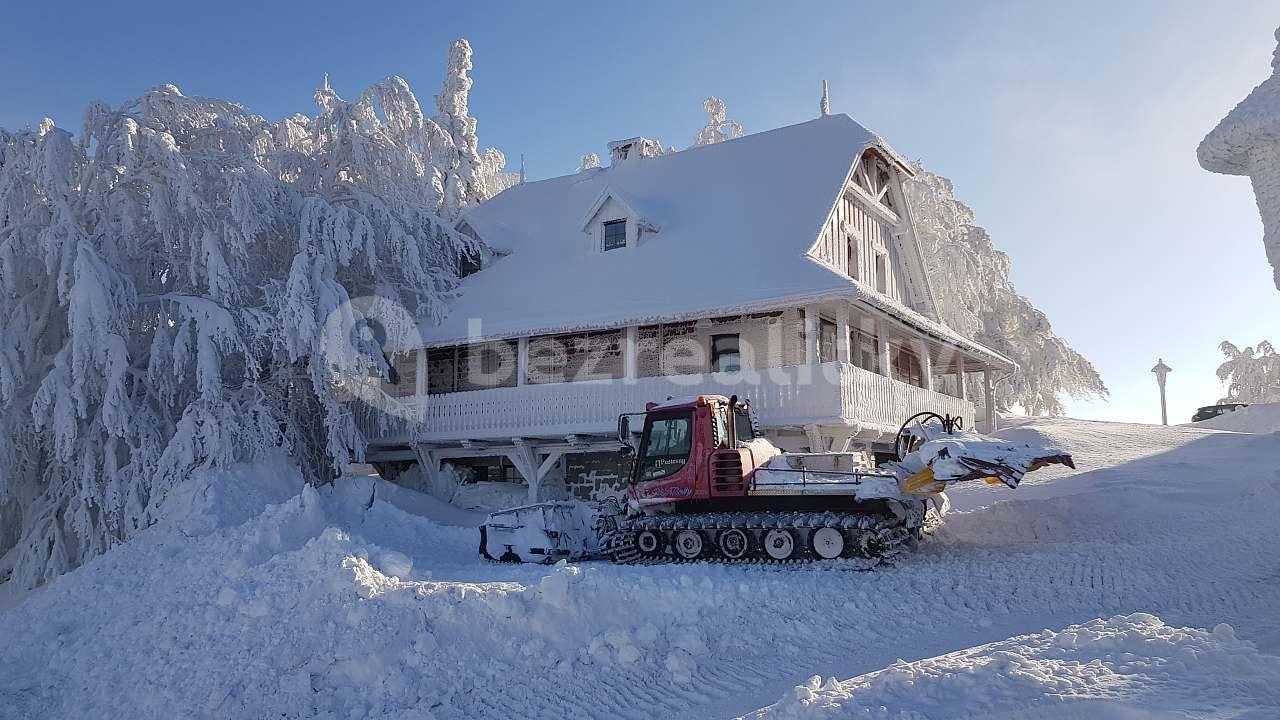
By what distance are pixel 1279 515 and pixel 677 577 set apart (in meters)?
9.34

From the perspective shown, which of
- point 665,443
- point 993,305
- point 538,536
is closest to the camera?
point 665,443

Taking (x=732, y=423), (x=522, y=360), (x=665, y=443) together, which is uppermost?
(x=522, y=360)

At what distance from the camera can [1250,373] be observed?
1929 inches

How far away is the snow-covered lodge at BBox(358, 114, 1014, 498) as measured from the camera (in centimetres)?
1692

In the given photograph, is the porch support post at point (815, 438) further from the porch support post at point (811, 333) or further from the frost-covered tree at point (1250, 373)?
the frost-covered tree at point (1250, 373)

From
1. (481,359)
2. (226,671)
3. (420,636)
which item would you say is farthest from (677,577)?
(481,359)

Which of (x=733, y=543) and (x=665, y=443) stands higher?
(x=665, y=443)

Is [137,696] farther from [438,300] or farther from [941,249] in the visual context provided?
[941,249]

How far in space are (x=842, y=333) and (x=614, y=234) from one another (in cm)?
715

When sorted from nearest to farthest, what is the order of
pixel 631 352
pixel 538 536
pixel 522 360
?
pixel 538 536
pixel 631 352
pixel 522 360

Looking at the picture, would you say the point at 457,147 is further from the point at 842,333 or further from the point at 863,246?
the point at 842,333

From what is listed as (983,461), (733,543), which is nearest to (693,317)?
(733,543)

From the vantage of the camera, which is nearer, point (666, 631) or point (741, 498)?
point (666, 631)

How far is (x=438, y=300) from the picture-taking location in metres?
20.7
